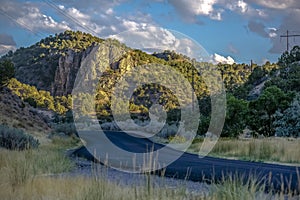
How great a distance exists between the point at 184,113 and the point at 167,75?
1024cm

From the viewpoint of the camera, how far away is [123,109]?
2023 inches

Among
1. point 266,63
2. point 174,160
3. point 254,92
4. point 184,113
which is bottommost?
point 174,160

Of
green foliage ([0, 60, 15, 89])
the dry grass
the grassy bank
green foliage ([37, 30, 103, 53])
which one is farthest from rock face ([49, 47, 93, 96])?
the grassy bank

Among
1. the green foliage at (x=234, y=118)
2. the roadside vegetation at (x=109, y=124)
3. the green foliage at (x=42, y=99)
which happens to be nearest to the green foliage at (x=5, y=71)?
the roadside vegetation at (x=109, y=124)

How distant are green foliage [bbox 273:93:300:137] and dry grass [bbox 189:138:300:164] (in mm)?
11564

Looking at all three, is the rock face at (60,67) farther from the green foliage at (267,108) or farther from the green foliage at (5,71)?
the green foliage at (267,108)

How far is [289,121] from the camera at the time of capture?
36.1 m

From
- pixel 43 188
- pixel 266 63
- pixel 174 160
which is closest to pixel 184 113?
pixel 174 160

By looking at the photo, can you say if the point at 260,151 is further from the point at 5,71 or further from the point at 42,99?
the point at 42,99

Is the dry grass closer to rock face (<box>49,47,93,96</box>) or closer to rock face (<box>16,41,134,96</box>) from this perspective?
rock face (<box>16,41,134,96</box>)

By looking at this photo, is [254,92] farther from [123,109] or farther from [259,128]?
[259,128]

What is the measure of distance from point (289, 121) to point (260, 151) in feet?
48.3

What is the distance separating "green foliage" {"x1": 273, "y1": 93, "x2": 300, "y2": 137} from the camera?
3503 cm

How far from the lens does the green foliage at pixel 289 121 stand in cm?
3503
